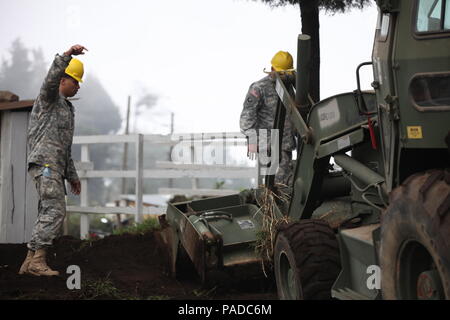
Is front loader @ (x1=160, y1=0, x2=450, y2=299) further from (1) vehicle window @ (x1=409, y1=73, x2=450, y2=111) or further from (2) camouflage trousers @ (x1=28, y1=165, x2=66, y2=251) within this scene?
(2) camouflage trousers @ (x1=28, y1=165, x2=66, y2=251)

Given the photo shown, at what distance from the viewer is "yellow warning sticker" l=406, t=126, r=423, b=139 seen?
4.46 metres

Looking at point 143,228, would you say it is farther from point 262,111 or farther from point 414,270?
point 414,270

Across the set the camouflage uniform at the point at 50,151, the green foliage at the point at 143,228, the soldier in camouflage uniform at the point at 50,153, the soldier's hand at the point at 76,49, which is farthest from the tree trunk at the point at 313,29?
the soldier's hand at the point at 76,49

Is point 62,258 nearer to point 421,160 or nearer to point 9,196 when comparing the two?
point 9,196

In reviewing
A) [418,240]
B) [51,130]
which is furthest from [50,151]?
[418,240]

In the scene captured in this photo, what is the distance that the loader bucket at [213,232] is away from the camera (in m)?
7.08

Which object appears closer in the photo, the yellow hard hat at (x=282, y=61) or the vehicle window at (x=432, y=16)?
the vehicle window at (x=432, y=16)

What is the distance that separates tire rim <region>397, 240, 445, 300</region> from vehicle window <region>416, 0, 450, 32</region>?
1.21 meters

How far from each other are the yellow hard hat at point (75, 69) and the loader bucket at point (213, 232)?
1.66m

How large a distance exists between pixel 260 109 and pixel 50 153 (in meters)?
2.74

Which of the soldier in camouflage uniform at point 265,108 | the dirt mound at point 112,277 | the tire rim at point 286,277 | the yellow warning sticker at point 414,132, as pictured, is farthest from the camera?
the soldier in camouflage uniform at point 265,108

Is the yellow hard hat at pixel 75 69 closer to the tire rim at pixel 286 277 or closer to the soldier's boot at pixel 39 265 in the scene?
the soldier's boot at pixel 39 265

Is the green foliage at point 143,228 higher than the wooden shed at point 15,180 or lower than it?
lower
